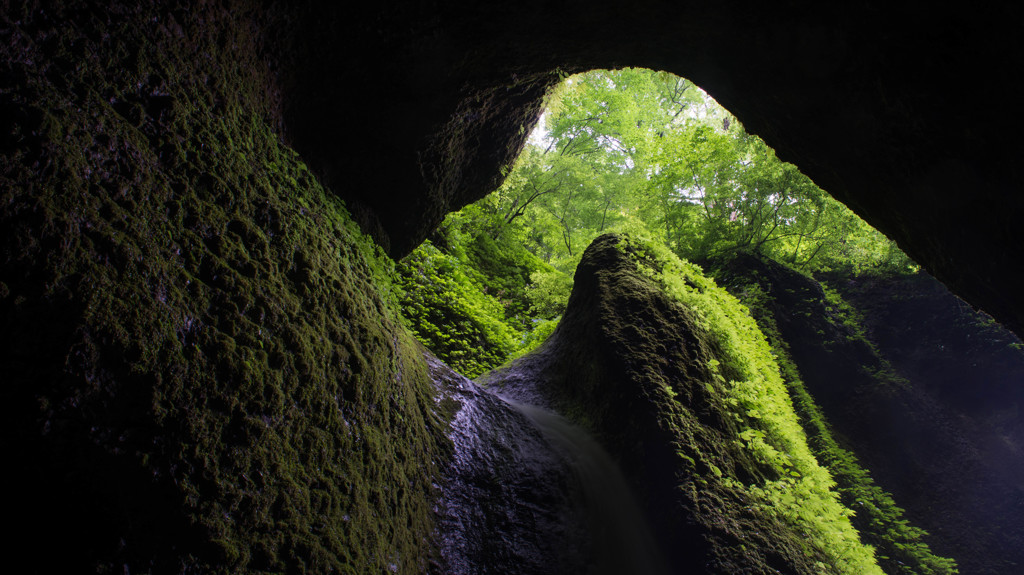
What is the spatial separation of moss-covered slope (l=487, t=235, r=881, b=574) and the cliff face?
2.16 meters

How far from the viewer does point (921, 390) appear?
28.0 feet

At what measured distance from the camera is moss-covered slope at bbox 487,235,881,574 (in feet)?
A: 13.8

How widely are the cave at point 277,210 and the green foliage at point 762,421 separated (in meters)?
2.76

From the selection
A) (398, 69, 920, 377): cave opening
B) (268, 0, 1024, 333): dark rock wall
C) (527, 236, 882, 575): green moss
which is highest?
(398, 69, 920, 377): cave opening

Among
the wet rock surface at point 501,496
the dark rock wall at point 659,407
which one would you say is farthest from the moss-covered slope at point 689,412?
the wet rock surface at point 501,496

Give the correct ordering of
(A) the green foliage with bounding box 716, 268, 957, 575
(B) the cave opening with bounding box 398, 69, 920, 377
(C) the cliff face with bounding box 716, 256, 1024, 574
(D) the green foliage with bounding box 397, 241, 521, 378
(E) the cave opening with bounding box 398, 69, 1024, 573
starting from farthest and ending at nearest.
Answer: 1. (B) the cave opening with bounding box 398, 69, 920, 377
2. (D) the green foliage with bounding box 397, 241, 521, 378
3. (E) the cave opening with bounding box 398, 69, 1024, 573
4. (C) the cliff face with bounding box 716, 256, 1024, 574
5. (A) the green foliage with bounding box 716, 268, 957, 575

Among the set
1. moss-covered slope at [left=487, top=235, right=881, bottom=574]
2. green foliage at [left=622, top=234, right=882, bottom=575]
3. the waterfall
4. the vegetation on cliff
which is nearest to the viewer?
the waterfall

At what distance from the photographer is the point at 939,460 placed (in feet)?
25.2

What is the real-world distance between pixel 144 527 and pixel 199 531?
0.63 feet

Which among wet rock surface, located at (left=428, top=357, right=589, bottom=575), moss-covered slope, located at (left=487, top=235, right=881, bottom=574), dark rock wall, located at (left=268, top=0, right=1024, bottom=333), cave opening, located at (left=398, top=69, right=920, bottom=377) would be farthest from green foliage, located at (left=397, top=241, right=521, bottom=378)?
wet rock surface, located at (left=428, top=357, right=589, bottom=575)

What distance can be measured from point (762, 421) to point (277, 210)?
5.96m

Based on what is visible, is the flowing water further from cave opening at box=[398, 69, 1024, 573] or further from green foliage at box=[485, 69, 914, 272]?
green foliage at box=[485, 69, 914, 272]

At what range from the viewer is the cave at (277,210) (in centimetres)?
156

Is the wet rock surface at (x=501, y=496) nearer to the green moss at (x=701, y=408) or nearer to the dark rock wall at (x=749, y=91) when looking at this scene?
the green moss at (x=701, y=408)
